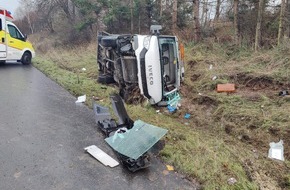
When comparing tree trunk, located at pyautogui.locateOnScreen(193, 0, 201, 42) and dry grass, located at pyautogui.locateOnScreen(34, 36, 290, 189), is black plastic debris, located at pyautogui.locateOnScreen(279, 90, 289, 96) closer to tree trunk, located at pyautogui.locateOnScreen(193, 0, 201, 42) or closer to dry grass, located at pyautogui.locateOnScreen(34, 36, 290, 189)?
dry grass, located at pyautogui.locateOnScreen(34, 36, 290, 189)

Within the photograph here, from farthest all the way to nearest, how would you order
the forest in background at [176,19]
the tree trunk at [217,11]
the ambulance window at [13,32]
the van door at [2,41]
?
the tree trunk at [217,11]
the forest in background at [176,19]
the ambulance window at [13,32]
the van door at [2,41]

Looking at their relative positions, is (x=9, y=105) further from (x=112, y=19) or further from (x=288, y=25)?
(x=112, y=19)

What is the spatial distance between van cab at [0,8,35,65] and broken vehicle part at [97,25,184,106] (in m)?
5.77

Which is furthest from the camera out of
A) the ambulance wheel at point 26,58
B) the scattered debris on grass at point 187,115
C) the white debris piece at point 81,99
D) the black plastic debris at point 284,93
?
the ambulance wheel at point 26,58

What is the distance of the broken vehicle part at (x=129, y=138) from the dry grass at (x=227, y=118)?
34 centimetres

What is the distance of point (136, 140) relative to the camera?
3.42 metres

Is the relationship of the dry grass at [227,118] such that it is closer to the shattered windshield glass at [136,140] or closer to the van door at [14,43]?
the shattered windshield glass at [136,140]

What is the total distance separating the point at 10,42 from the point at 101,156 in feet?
31.1

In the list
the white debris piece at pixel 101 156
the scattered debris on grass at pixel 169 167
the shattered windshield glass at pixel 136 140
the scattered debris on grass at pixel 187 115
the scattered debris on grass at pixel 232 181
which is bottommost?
the scattered debris on grass at pixel 187 115

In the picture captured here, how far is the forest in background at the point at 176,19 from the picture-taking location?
450 inches

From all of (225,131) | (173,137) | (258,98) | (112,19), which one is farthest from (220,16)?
(173,137)

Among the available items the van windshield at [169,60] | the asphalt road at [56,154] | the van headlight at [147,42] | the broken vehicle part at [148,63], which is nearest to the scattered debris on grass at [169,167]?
the asphalt road at [56,154]

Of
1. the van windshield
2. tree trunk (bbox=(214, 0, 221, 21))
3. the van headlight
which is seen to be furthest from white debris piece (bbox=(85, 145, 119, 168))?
tree trunk (bbox=(214, 0, 221, 21))

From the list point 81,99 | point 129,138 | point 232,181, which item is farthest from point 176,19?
point 232,181
